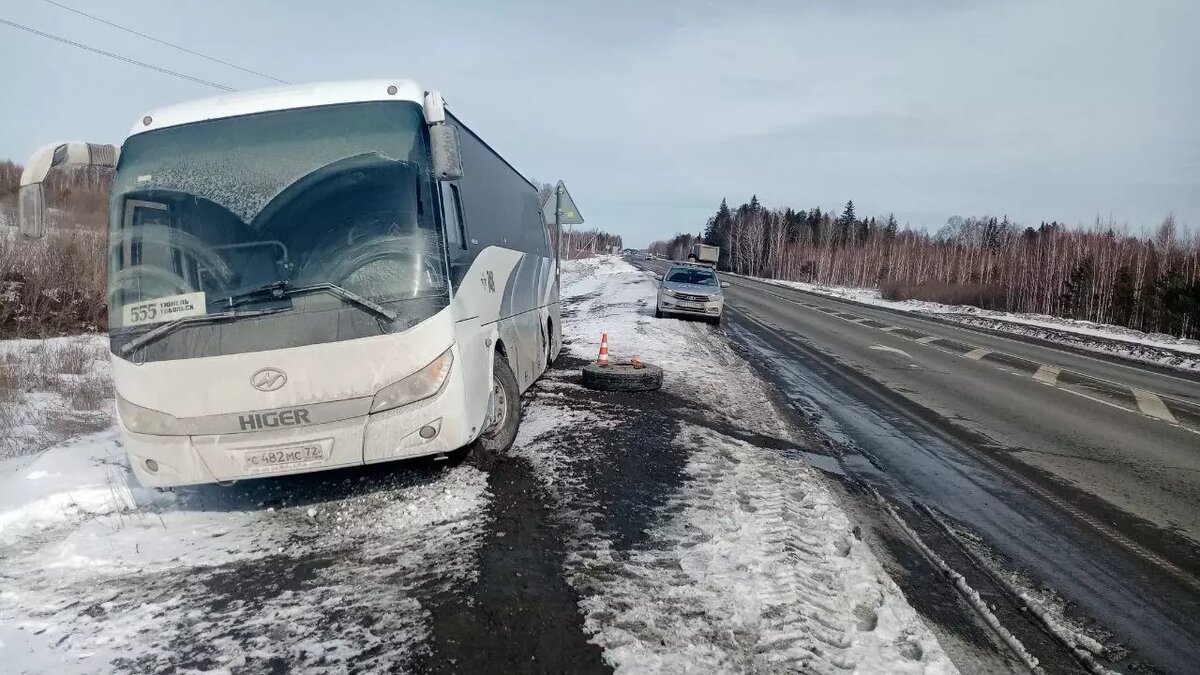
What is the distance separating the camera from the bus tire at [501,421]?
6.25 m

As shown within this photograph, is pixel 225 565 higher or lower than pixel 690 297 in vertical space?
lower

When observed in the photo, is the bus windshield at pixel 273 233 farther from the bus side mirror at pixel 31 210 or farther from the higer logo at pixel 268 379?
the bus side mirror at pixel 31 210

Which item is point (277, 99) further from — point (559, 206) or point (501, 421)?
point (559, 206)

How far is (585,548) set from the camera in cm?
439

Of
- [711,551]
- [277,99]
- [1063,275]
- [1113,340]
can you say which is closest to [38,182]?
[277,99]

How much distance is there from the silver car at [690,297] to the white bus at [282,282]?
15.5 metres

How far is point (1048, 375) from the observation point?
1328 cm

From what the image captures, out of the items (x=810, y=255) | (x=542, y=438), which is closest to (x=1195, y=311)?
(x=542, y=438)

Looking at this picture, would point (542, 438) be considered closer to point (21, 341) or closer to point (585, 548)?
point (585, 548)

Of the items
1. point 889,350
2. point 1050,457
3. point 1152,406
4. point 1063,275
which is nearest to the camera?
point 1050,457

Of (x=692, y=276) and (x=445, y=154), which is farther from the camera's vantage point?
(x=692, y=276)

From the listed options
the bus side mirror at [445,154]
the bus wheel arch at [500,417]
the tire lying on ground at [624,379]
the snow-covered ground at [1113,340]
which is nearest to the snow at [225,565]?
the bus wheel arch at [500,417]

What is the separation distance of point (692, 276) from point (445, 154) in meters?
17.2

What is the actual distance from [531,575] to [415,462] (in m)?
2.45
